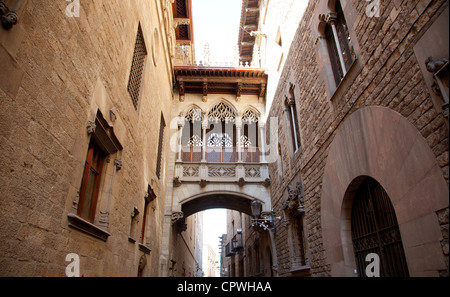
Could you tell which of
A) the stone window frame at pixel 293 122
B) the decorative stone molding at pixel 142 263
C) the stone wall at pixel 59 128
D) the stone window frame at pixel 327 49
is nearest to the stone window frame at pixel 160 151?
the decorative stone molding at pixel 142 263

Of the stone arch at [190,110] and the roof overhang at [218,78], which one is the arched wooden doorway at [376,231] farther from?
the stone arch at [190,110]

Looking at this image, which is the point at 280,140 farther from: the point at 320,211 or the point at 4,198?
the point at 4,198

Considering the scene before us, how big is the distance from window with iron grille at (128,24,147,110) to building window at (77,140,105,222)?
191 cm

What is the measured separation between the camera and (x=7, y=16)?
A: 84.5 inches

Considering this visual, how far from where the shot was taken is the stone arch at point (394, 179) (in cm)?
261

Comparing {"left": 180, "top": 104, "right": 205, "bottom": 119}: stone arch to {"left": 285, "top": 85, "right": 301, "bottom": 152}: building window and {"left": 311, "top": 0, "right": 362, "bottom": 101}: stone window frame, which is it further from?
{"left": 311, "top": 0, "right": 362, "bottom": 101}: stone window frame

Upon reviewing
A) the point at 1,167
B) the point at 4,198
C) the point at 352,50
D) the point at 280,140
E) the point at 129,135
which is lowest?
the point at 4,198

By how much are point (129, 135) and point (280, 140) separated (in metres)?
4.83

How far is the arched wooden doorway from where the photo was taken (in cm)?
351

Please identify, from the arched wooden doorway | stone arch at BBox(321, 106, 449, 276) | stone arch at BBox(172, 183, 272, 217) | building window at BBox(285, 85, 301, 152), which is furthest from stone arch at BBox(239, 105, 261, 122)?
the arched wooden doorway

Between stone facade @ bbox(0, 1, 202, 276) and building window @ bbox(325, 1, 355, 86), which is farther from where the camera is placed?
building window @ bbox(325, 1, 355, 86)

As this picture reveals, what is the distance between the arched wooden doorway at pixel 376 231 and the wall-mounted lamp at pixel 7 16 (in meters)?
4.39

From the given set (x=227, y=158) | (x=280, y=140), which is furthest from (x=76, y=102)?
(x=227, y=158)

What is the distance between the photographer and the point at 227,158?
11.6m
